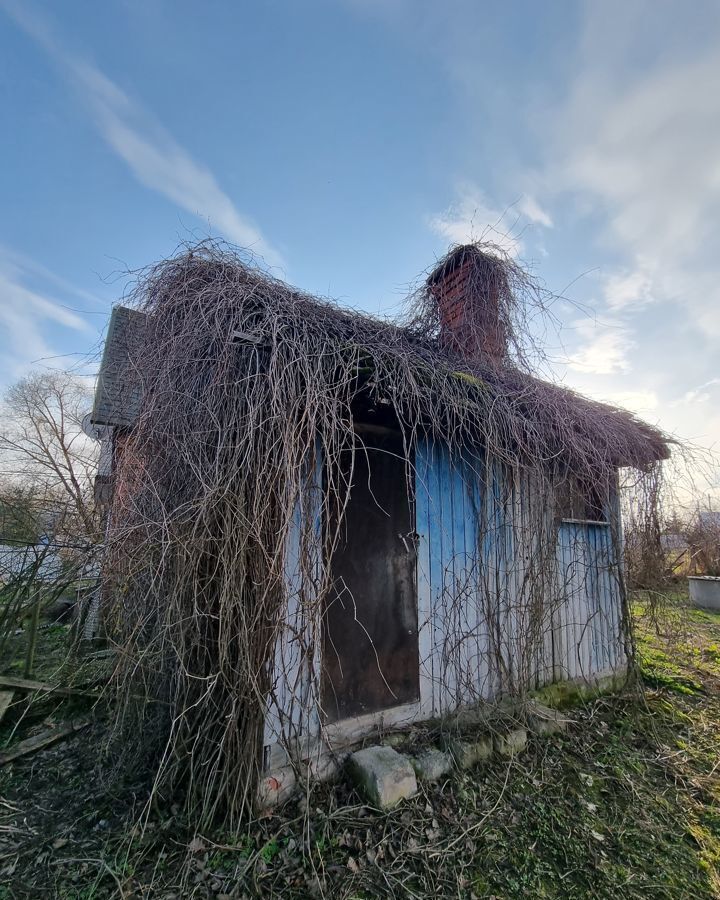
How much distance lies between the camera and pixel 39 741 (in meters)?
2.91

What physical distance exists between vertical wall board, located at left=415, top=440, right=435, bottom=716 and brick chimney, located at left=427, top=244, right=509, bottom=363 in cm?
160

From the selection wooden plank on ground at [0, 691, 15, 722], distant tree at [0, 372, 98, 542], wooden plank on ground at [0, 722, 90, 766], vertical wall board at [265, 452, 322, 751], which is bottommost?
wooden plank on ground at [0, 722, 90, 766]

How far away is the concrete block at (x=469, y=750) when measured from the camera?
264 cm

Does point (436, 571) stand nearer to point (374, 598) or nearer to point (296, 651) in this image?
point (374, 598)

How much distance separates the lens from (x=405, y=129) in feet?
15.3

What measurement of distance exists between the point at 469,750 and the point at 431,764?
362 mm

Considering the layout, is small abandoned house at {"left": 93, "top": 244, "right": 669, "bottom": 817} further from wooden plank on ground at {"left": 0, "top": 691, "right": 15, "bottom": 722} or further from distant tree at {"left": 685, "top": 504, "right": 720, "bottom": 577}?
distant tree at {"left": 685, "top": 504, "right": 720, "bottom": 577}

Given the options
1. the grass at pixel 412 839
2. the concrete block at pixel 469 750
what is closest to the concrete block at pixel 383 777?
the grass at pixel 412 839

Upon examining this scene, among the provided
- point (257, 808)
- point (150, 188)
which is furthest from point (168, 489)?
point (150, 188)

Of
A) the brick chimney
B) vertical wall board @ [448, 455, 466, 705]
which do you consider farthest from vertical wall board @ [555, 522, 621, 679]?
the brick chimney

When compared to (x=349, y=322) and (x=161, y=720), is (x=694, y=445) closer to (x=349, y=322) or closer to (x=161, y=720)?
(x=349, y=322)

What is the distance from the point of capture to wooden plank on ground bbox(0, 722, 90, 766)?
2.74m

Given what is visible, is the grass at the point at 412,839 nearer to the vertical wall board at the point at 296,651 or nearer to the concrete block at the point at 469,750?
the concrete block at the point at 469,750

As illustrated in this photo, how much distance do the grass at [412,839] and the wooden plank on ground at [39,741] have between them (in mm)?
103
